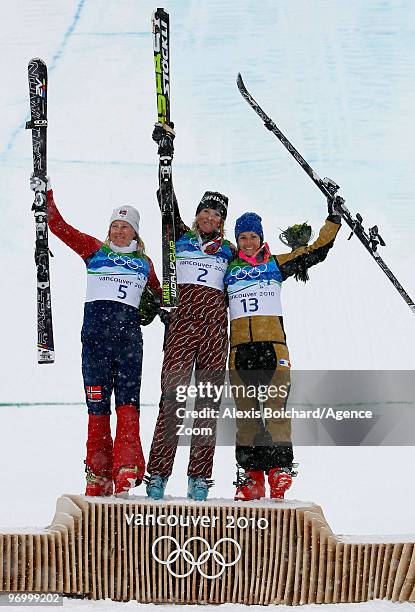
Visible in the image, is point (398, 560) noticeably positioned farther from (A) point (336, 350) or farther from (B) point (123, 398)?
(A) point (336, 350)

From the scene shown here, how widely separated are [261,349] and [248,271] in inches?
17.0

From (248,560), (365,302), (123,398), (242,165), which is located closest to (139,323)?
(123,398)

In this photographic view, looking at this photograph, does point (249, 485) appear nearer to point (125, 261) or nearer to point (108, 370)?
point (108, 370)

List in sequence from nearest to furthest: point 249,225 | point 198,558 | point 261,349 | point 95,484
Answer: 1. point 198,558
2. point 95,484
3. point 261,349
4. point 249,225

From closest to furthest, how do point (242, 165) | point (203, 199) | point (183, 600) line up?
1. point (183, 600)
2. point (203, 199)
3. point (242, 165)

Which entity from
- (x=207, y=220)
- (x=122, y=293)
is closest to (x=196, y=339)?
(x=122, y=293)

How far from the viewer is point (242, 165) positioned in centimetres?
1243

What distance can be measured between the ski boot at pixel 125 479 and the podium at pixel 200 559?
0.15 m

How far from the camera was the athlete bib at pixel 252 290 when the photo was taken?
15.2 feet

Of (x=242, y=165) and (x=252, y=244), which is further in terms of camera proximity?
(x=242, y=165)

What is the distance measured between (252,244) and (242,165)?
7.85 metres

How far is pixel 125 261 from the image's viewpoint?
4.64 metres

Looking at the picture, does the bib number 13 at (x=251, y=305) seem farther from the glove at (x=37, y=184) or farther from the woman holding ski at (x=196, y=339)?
the glove at (x=37, y=184)

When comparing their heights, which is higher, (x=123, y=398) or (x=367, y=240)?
(x=367, y=240)
